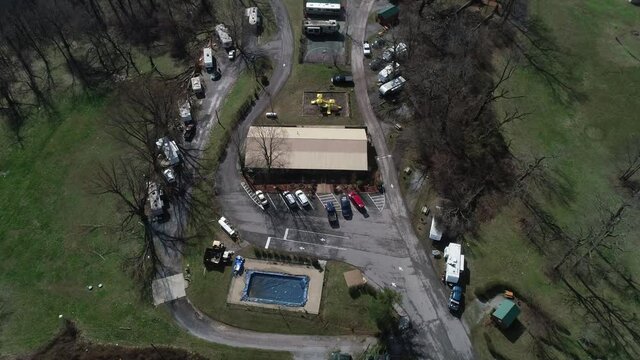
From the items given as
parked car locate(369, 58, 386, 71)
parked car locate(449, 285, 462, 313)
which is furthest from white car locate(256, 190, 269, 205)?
parked car locate(369, 58, 386, 71)

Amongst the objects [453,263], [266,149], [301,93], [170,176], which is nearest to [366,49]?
[301,93]

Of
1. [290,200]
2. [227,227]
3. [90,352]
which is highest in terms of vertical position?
[290,200]

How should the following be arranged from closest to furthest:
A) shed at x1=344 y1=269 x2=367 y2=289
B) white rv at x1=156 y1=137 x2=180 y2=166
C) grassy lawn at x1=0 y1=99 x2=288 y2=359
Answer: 1. grassy lawn at x1=0 y1=99 x2=288 y2=359
2. shed at x1=344 y1=269 x2=367 y2=289
3. white rv at x1=156 y1=137 x2=180 y2=166

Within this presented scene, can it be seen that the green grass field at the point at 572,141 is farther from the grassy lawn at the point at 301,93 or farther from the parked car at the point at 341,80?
the parked car at the point at 341,80

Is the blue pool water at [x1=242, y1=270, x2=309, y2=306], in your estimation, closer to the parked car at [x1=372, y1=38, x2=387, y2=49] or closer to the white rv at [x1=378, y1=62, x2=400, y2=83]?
the white rv at [x1=378, y1=62, x2=400, y2=83]

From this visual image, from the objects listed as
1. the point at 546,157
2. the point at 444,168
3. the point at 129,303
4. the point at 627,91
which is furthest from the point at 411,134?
the point at 129,303

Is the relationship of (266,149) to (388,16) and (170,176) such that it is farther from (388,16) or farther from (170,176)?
(388,16)

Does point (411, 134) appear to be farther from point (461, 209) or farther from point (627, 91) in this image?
point (627, 91)
